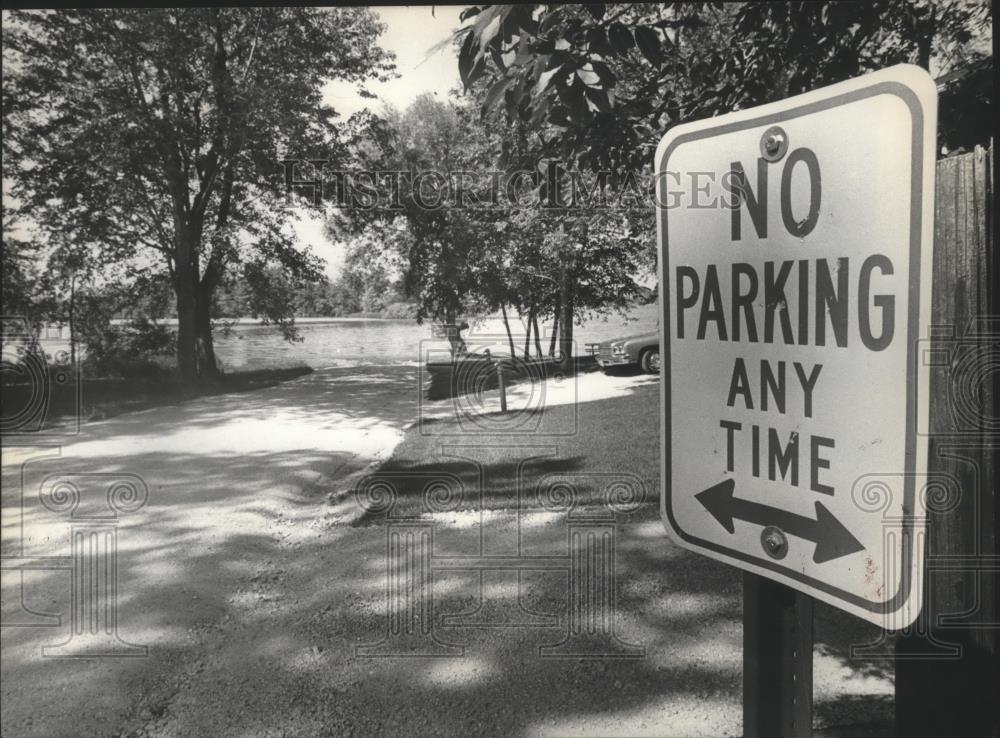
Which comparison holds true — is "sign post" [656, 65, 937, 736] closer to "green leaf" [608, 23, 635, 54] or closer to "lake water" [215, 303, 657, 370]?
"green leaf" [608, 23, 635, 54]

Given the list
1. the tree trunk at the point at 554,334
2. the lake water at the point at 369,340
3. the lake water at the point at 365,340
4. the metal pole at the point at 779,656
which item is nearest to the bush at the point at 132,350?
the lake water at the point at 365,340

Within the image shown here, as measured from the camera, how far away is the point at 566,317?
3.24 meters

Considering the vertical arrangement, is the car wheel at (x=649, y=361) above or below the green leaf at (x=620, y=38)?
below

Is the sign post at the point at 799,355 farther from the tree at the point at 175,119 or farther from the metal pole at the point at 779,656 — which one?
the tree at the point at 175,119

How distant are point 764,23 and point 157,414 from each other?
3.49 meters

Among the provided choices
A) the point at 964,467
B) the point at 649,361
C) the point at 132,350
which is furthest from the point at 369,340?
the point at 964,467

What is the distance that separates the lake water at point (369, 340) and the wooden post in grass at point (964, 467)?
1.84 meters

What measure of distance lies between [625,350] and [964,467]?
1.94m

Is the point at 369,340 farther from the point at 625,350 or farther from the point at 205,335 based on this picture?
the point at 625,350

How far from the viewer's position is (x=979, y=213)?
1.25 metres

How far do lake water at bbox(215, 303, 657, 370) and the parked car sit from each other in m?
0.04

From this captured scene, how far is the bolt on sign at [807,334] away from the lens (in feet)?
2.54

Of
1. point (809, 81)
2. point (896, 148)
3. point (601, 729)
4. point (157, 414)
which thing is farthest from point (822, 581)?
point (157, 414)

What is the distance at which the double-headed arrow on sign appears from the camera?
0.83m
